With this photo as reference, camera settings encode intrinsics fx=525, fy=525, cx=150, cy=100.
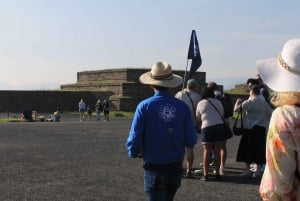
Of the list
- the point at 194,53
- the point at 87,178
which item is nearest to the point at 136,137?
the point at 87,178

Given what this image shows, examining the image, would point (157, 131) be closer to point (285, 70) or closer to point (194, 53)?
point (285, 70)

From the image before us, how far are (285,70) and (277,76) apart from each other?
5 centimetres

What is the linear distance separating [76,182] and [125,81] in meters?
41.2

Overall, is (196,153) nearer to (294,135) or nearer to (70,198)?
(70,198)

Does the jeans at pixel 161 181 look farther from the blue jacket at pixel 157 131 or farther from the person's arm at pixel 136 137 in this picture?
the person's arm at pixel 136 137

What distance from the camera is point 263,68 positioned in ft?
9.64

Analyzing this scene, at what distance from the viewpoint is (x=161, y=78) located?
5.21 meters

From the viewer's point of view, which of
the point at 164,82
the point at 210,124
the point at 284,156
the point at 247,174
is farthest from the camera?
the point at 247,174

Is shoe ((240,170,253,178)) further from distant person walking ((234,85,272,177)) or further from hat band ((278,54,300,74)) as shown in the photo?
hat band ((278,54,300,74))

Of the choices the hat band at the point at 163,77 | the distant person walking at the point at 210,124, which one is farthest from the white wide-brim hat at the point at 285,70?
the distant person walking at the point at 210,124

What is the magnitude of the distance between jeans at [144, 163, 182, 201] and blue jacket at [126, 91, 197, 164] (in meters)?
0.06

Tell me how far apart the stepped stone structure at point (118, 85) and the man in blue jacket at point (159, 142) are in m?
38.3

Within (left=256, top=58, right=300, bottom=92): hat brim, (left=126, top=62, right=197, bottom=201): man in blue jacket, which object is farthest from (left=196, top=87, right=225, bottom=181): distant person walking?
(left=256, top=58, right=300, bottom=92): hat brim

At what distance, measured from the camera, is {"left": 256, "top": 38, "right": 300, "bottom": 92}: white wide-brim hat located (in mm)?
2820
